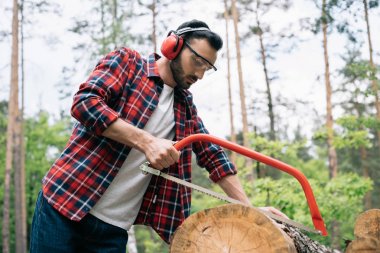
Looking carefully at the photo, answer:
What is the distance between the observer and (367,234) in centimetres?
277

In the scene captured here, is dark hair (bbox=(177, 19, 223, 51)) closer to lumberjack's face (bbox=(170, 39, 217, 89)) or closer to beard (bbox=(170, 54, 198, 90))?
lumberjack's face (bbox=(170, 39, 217, 89))

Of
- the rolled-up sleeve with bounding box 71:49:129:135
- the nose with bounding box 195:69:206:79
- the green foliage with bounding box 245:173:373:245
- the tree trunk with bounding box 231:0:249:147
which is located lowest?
the green foliage with bounding box 245:173:373:245

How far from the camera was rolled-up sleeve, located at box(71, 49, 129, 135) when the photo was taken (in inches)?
74.8

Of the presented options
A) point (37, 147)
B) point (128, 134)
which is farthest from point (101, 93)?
point (37, 147)

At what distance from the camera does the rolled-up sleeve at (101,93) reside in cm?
190

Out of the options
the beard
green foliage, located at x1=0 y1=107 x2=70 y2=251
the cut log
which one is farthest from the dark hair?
green foliage, located at x1=0 y1=107 x2=70 y2=251

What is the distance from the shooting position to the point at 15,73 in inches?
548

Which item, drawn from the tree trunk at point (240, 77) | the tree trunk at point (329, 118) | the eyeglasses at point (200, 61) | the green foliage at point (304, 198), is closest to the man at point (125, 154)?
the eyeglasses at point (200, 61)

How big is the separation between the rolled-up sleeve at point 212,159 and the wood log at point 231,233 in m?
0.80

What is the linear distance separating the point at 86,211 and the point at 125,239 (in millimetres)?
376

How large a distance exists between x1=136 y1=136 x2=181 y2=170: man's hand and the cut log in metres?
1.48

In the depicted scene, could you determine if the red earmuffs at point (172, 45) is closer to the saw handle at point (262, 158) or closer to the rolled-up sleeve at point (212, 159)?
the rolled-up sleeve at point (212, 159)

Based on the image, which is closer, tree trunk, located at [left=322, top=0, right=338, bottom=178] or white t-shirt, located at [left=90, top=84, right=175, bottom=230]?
white t-shirt, located at [left=90, top=84, right=175, bottom=230]

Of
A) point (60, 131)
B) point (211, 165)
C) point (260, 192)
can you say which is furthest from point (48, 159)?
point (211, 165)
